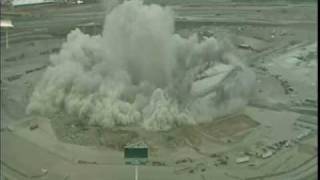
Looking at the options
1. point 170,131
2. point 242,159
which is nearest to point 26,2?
point 170,131

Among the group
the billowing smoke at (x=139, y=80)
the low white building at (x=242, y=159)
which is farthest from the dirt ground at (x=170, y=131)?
the billowing smoke at (x=139, y=80)

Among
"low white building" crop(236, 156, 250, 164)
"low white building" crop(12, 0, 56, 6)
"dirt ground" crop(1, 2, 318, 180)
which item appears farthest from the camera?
"low white building" crop(12, 0, 56, 6)

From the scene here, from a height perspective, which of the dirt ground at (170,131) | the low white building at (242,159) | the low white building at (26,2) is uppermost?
the low white building at (26,2)

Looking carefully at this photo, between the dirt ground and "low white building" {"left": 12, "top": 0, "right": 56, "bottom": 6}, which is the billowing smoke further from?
"low white building" {"left": 12, "top": 0, "right": 56, "bottom": 6}

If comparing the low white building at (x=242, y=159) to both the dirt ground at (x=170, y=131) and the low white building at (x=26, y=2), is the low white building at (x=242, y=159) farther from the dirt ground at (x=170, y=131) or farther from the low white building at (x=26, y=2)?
the low white building at (x=26, y=2)

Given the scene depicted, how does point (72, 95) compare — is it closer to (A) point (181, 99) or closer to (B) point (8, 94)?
(B) point (8, 94)

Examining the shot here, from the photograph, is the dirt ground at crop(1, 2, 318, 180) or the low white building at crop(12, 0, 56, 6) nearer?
the dirt ground at crop(1, 2, 318, 180)

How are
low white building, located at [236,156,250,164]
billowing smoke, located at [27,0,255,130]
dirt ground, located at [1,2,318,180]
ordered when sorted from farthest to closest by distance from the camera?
1. billowing smoke, located at [27,0,255,130]
2. low white building, located at [236,156,250,164]
3. dirt ground, located at [1,2,318,180]

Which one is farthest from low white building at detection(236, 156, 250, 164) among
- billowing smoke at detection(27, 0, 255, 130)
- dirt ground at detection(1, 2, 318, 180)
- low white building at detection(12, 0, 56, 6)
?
low white building at detection(12, 0, 56, 6)

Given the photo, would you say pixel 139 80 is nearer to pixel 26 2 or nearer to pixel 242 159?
pixel 242 159
